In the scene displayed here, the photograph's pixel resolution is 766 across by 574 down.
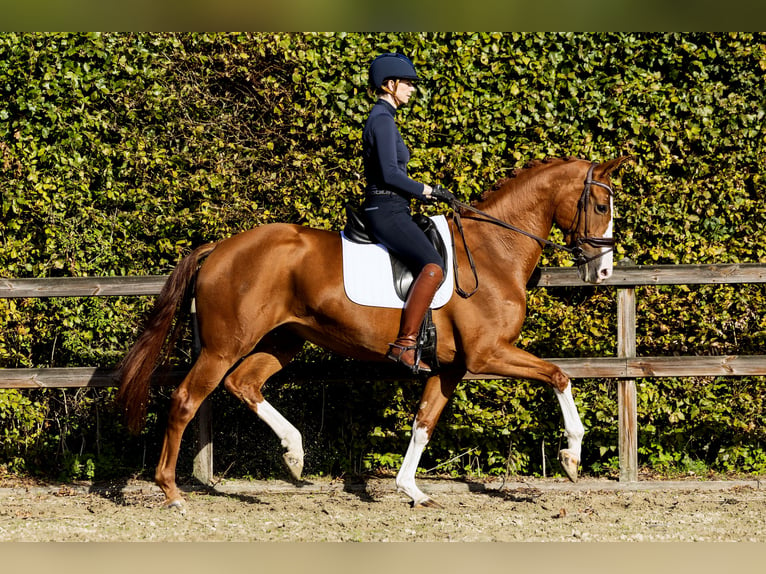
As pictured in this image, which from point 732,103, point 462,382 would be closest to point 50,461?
point 462,382

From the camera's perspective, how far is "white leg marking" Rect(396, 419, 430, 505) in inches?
255

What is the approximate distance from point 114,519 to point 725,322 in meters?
5.01

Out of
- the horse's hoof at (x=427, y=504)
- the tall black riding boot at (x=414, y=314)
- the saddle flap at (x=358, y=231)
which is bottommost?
the horse's hoof at (x=427, y=504)

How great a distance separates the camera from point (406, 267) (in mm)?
6129

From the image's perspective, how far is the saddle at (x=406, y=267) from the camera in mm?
6109

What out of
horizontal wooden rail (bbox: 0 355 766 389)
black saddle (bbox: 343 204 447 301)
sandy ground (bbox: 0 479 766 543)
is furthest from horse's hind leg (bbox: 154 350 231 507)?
black saddle (bbox: 343 204 447 301)

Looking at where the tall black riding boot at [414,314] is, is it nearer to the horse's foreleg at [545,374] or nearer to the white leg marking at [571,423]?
the horse's foreleg at [545,374]

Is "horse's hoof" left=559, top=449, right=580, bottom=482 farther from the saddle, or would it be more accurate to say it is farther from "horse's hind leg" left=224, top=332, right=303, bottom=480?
"horse's hind leg" left=224, top=332, right=303, bottom=480

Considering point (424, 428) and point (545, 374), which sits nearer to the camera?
point (545, 374)

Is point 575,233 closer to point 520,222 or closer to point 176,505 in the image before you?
point 520,222

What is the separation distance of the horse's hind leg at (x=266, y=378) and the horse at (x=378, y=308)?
15 millimetres

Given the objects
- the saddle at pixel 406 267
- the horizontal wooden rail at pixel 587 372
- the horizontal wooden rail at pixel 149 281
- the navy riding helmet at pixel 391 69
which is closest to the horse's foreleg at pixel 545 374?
the saddle at pixel 406 267

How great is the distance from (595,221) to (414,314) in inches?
58.8

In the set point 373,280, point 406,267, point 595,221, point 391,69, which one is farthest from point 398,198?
point 595,221
